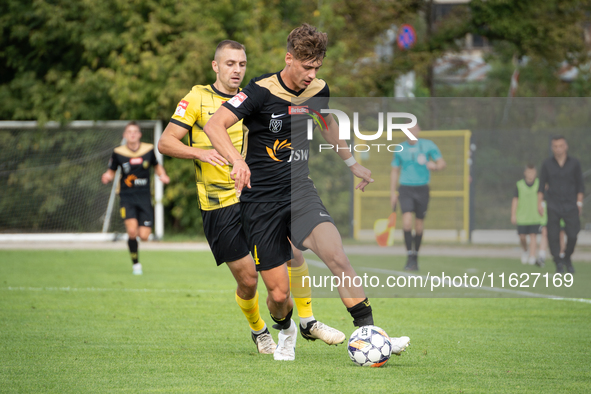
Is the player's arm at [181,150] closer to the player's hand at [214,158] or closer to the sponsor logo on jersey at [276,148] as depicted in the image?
the player's hand at [214,158]

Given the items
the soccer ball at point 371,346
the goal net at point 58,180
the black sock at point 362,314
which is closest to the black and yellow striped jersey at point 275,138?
the black sock at point 362,314

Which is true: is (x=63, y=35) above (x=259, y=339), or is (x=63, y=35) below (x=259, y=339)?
above

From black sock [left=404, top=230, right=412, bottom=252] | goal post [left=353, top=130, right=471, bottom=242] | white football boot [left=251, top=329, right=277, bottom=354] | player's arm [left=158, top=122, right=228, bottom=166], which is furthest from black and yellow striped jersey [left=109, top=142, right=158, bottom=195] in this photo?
white football boot [left=251, top=329, right=277, bottom=354]

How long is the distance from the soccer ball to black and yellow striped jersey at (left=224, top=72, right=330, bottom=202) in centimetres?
103

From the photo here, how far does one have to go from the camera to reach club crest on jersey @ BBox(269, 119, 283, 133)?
15.2 feet

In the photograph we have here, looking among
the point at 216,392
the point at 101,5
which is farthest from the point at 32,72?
the point at 216,392

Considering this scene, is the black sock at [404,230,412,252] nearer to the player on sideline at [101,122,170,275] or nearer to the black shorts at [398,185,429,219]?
the black shorts at [398,185,429,219]

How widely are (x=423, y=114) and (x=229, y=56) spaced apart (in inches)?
536

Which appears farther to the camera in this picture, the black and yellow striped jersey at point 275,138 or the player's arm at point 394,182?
the player's arm at point 394,182

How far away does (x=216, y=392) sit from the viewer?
12.4 feet

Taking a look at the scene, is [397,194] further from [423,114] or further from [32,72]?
[32,72]

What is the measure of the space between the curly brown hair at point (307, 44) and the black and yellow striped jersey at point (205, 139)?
1046 mm

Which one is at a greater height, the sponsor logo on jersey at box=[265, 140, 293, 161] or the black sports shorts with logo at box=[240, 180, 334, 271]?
the sponsor logo on jersey at box=[265, 140, 293, 161]

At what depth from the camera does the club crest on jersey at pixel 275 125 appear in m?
4.64
